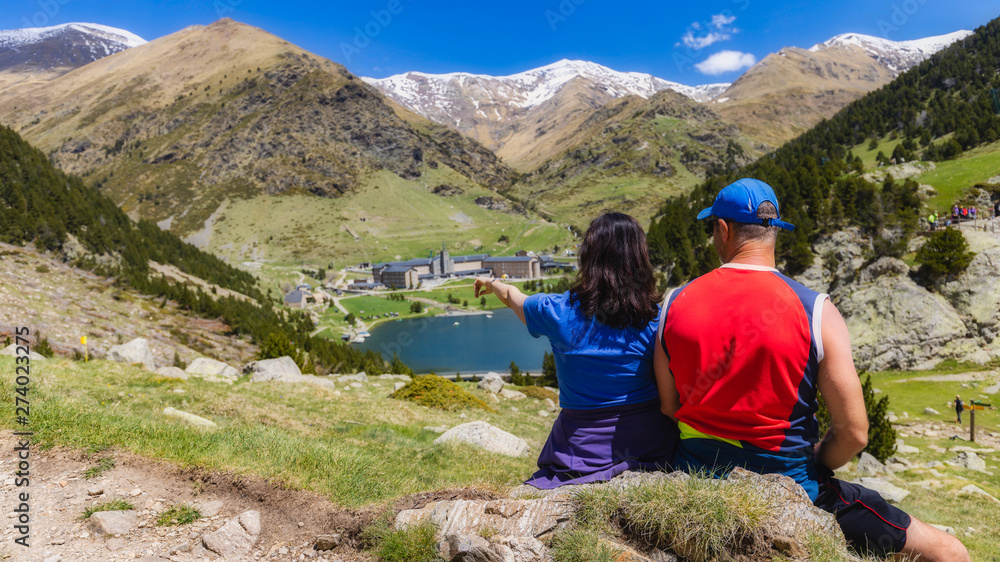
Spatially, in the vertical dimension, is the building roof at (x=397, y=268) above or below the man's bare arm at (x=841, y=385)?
below

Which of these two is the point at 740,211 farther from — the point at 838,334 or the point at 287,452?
the point at 287,452

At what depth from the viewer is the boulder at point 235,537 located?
415 cm

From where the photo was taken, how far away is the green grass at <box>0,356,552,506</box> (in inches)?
218

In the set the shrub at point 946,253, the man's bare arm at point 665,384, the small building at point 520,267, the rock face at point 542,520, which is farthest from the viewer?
the small building at point 520,267

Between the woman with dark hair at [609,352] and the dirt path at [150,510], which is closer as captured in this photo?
the woman with dark hair at [609,352]

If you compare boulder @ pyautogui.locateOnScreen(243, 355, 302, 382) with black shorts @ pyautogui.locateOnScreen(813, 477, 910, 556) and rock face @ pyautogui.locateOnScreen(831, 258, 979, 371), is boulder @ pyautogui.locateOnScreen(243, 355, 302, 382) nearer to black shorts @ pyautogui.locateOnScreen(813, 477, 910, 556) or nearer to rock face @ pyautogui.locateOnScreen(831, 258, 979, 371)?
black shorts @ pyautogui.locateOnScreen(813, 477, 910, 556)

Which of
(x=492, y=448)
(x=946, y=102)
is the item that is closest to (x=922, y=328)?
(x=492, y=448)

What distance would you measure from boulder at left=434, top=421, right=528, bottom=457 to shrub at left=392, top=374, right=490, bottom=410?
6.86 m

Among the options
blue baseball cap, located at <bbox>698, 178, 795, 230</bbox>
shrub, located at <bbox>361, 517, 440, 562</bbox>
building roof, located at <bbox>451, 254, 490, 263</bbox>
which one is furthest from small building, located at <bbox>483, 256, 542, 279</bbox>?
blue baseball cap, located at <bbox>698, 178, 795, 230</bbox>

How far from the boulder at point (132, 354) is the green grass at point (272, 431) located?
367 cm

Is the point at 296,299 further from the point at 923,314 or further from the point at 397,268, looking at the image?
the point at 923,314

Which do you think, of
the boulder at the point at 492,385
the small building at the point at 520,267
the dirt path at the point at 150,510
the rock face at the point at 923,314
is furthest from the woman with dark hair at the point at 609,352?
the small building at the point at 520,267

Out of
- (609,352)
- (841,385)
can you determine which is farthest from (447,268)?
(841,385)

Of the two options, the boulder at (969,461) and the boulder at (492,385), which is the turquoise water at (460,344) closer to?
the boulder at (492,385)
